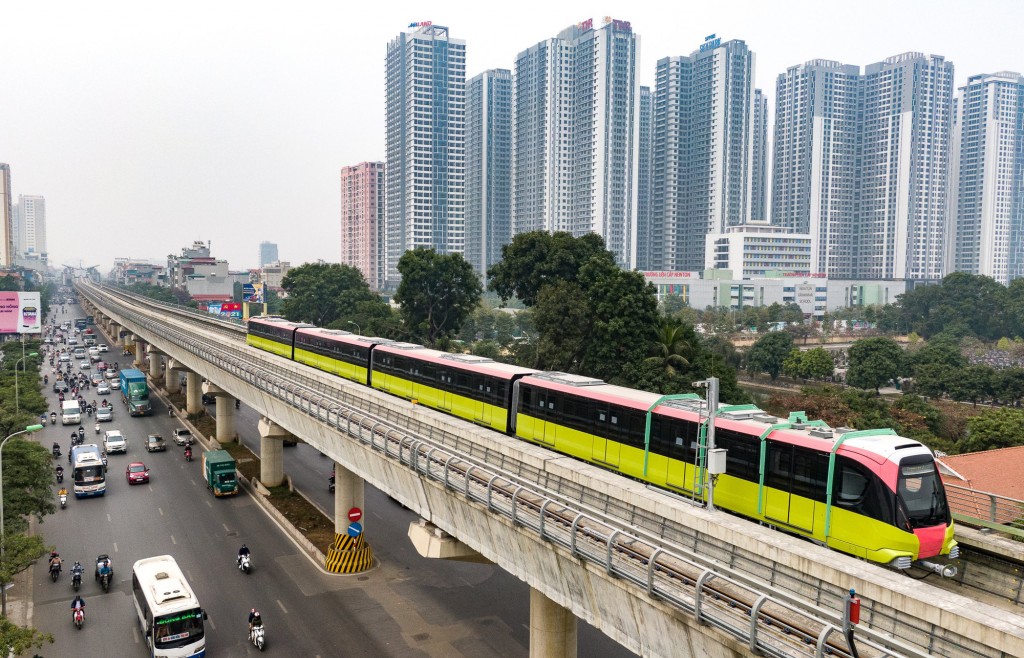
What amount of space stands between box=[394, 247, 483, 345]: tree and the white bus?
171ft

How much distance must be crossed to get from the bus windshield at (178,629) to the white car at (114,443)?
117 ft

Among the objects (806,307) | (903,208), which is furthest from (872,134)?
(806,307)

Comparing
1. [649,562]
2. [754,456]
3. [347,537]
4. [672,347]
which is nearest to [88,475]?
[347,537]

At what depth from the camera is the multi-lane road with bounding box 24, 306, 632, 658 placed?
2727 cm

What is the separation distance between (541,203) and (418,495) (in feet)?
572

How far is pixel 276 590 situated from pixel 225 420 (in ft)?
97.9

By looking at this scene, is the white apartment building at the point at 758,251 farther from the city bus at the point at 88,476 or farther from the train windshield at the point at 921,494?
the train windshield at the point at 921,494

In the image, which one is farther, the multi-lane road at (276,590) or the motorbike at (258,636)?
the multi-lane road at (276,590)

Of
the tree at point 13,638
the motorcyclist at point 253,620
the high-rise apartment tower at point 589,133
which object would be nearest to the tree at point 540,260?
the motorcyclist at point 253,620

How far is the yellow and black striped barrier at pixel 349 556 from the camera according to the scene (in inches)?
1337

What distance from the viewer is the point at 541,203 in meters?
194

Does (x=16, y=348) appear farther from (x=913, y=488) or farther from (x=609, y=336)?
(x=913, y=488)

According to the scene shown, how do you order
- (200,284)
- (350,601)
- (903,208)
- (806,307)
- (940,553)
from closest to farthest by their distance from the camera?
(940,553) < (350,601) < (806,307) < (200,284) < (903,208)

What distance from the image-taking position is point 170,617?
24625 mm
